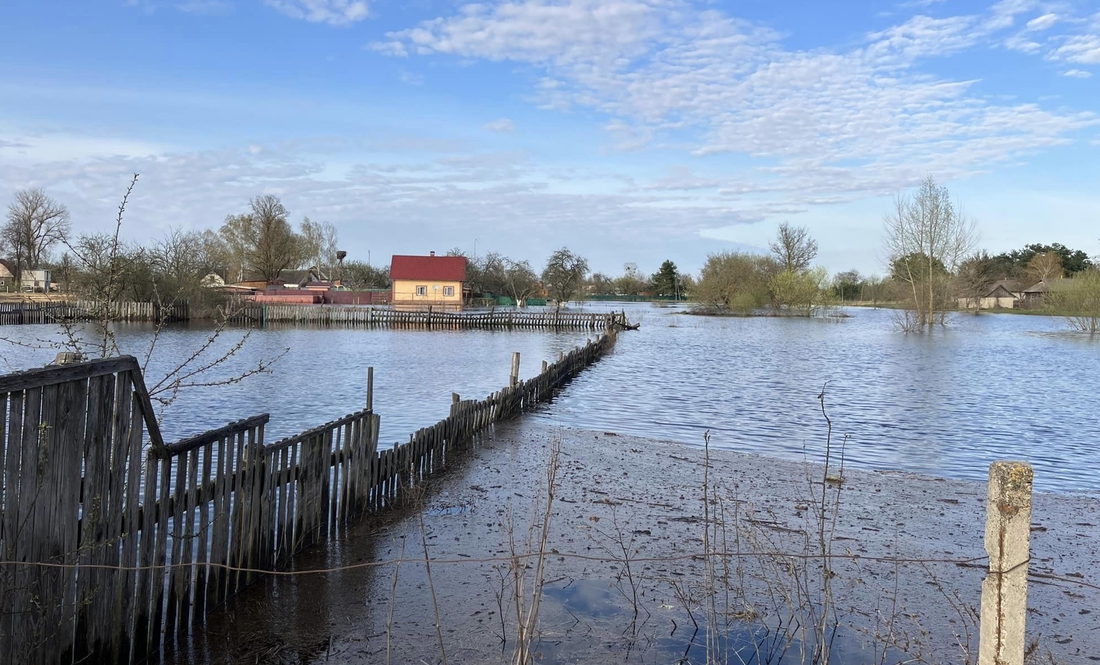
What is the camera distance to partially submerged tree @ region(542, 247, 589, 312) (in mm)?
85137

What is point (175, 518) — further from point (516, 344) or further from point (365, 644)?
point (516, 344)

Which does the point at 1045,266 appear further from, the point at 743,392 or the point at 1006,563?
the point at 1006,563

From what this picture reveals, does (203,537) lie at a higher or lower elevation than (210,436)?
lower

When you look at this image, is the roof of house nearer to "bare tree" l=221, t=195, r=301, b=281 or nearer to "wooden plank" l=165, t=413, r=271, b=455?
"bare tree" l=221, t=195, r=301, b=281

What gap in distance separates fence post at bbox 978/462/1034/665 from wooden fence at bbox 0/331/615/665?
10.9ft

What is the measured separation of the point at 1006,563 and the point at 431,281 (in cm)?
7172

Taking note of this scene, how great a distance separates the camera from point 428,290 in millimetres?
73250

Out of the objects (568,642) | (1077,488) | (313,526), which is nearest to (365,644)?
(568,642)

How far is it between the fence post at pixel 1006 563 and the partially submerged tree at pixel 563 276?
78.1 metres

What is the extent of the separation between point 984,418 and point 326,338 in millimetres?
31132

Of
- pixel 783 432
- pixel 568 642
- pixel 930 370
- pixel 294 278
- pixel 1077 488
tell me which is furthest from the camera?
pixel 294 278

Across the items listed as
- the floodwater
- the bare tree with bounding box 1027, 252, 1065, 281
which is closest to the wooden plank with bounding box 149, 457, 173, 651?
the floodwater

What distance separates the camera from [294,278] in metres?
92.1

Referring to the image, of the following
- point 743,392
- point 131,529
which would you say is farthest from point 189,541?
point 743,392
